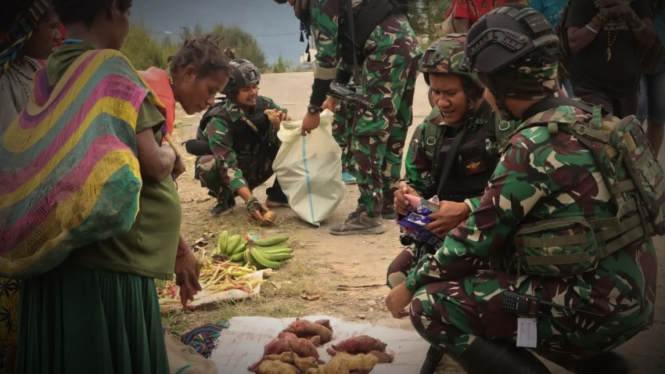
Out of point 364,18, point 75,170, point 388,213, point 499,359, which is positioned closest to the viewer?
point 75,170

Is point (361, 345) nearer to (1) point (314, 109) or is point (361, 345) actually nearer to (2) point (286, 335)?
(2) point (286, 335)

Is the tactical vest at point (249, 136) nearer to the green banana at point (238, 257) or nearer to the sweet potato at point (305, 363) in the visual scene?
the green banana at point (238, 257)

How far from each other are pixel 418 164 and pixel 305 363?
3.87ft

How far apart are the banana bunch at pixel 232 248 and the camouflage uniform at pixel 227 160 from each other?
45.6 inches

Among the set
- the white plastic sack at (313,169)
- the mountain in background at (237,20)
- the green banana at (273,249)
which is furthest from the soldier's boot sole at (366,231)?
the mountain in background at (237,20)

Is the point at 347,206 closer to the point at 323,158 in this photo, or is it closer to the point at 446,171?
the point at 323,158

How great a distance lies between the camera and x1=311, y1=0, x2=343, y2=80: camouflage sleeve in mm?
6512

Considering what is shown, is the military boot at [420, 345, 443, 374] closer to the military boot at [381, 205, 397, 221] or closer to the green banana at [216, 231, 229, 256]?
the green banana at [216, 231, 229, 256]

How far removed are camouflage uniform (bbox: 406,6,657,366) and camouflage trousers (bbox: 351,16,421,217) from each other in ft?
10.7

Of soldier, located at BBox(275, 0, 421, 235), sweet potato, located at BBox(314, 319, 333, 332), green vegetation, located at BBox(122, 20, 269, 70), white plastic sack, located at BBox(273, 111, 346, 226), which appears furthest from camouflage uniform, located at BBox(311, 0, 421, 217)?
green vegetation, located at BBox(122, 20, 269, 70)

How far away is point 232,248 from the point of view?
618cm

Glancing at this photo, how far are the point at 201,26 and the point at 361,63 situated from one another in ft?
30.8

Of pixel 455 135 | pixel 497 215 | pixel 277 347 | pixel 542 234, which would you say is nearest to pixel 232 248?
pixel 277 347

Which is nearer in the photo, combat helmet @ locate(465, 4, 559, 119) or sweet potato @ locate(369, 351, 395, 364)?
combat helmet @ locate(465, 4, 559, 119)
